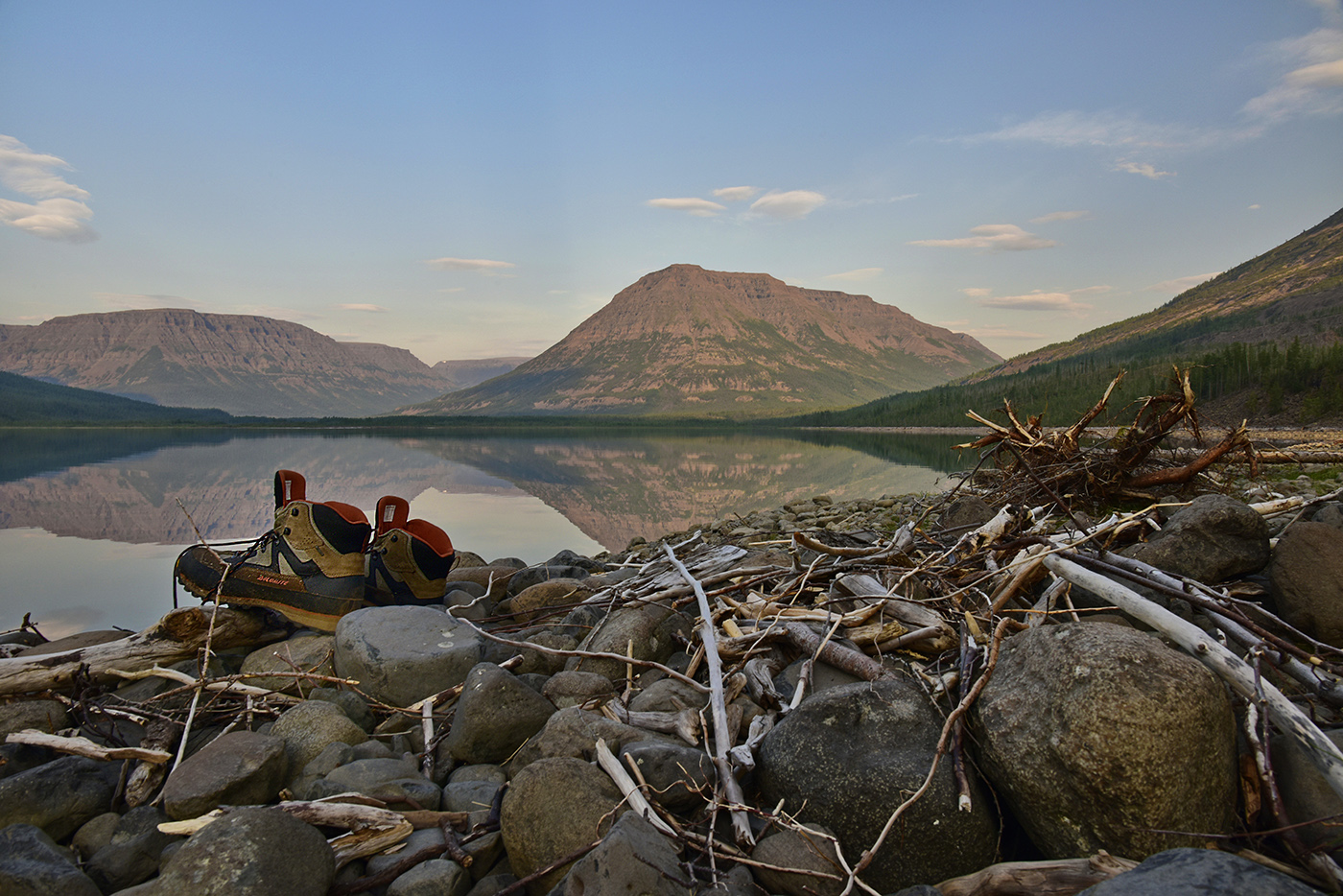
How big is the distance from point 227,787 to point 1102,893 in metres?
3.89

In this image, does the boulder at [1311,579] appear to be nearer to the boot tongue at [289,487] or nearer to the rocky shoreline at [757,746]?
the rocky shoreline at [757,746]

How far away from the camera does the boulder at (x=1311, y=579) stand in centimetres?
358

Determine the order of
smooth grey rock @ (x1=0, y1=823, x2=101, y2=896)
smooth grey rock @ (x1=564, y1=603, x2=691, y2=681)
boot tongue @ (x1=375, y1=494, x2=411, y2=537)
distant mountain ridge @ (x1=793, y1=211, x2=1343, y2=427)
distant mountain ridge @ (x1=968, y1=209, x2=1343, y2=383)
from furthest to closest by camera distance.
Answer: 1. distant mountain ridge @ (x1=968, y1=209, x2=1343, y2=383)
2. distant mountain ridge @ (x1=793, y1=211, x2=1343, y2=427)
3. boot tongue @ (x1=375, y1=494, x2=411, y2=537)
4. smooth grey rock @ (x1=564, y1=603, x2=691, y2=681)
5. smooth grey rock @ (x1=0, y1=823, x2=101, y2=896)

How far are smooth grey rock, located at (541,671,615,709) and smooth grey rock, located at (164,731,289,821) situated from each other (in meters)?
1.60

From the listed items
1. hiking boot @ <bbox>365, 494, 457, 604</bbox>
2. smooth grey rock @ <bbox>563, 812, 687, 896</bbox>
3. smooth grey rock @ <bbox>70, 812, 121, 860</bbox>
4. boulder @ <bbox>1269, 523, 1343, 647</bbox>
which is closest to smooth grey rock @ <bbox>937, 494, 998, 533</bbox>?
boulder @ <bbox>1269, 523, 1343, 647</bbox>

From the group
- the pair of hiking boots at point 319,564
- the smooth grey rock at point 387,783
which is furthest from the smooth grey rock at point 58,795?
the pair of hiking boots at point 319,564

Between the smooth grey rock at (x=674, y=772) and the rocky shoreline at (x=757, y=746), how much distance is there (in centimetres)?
1

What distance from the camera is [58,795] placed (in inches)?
143

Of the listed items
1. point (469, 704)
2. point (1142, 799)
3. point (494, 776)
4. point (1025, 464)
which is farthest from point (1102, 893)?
point (1025, 464)

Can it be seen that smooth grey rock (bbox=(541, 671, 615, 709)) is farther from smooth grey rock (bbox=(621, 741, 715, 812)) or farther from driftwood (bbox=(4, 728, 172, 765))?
driftwood (bbox=(4, 728, 172, 765))

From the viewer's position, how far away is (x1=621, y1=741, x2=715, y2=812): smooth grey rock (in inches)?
124

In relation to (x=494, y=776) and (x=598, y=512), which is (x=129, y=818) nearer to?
(x=494, y=776)

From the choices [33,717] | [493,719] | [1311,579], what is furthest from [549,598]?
[1311,579]

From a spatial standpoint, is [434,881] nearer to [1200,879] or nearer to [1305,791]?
[1200,879]
